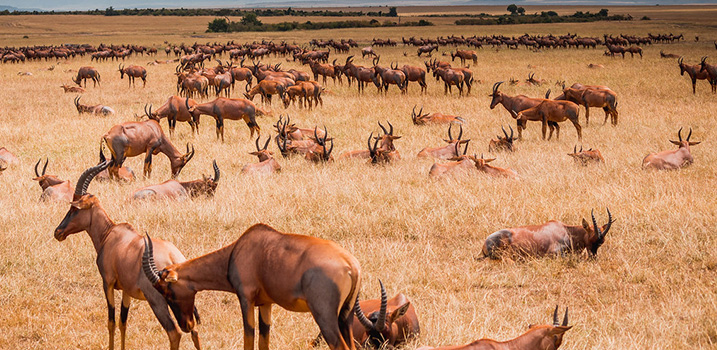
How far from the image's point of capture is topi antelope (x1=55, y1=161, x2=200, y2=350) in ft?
15.6

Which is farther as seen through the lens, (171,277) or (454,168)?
(454,168)

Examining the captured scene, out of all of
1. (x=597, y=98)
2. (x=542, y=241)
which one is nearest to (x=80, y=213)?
(x=542, y=241)

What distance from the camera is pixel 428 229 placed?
8469 mm

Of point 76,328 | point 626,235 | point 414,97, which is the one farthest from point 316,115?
point 76,328

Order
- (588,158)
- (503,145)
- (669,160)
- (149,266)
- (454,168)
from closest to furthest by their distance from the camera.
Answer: (149,266), (454,168), (669,160), (588,158), (503,145)

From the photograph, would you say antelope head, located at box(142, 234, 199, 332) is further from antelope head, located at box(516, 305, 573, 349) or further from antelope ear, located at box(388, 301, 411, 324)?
antelope head, located at box(516, 305, 573, 349)

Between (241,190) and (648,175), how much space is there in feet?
21.3

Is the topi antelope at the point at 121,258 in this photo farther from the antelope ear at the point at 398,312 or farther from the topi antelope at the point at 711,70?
the topi antelope at the point at 711,70

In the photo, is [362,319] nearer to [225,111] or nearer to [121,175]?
[121,175]

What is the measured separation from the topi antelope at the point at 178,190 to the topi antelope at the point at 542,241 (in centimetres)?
421

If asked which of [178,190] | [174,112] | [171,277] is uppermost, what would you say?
[171,277]

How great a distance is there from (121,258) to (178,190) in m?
4.80

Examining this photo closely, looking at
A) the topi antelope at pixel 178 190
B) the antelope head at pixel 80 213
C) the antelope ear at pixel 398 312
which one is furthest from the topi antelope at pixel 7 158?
the antelope ear at pixel 398 312

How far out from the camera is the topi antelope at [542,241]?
7.36 metres
